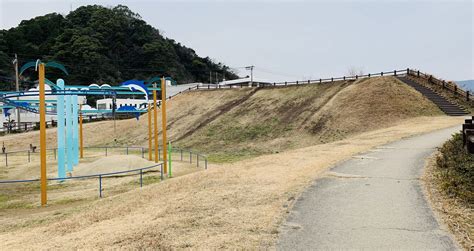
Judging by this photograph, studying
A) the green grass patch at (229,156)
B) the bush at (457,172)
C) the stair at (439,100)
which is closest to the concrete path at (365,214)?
the bush at (457,172)

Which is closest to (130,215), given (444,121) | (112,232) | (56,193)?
(112,232)

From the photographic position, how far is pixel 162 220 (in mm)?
7957

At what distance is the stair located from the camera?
31.8 m

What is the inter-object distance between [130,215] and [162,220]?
1.80 meters

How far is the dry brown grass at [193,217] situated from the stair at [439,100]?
23092 millimetres

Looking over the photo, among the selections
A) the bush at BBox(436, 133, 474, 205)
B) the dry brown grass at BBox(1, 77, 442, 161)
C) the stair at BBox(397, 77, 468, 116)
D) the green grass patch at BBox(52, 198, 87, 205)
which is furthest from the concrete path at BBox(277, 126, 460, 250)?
the stair at BBox(397, 77, 468, 116)

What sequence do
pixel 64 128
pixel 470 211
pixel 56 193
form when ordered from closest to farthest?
pixel 470 211 < pixel 56 193 < pixel 64 128

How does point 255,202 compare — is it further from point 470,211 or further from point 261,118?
point 261,118

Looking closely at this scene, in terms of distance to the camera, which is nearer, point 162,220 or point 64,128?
point 162,220

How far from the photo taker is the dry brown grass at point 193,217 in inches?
265

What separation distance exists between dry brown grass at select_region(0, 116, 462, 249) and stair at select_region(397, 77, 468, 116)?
23.1m

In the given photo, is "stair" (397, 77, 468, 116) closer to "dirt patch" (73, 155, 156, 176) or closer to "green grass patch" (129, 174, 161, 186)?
"green grass patch" (129, 174, 161, 186)

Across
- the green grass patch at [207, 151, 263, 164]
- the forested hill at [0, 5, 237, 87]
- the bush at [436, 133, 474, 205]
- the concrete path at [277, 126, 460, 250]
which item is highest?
the forested hill at [0, 5, 237, 87]

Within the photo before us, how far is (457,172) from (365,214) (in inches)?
169
